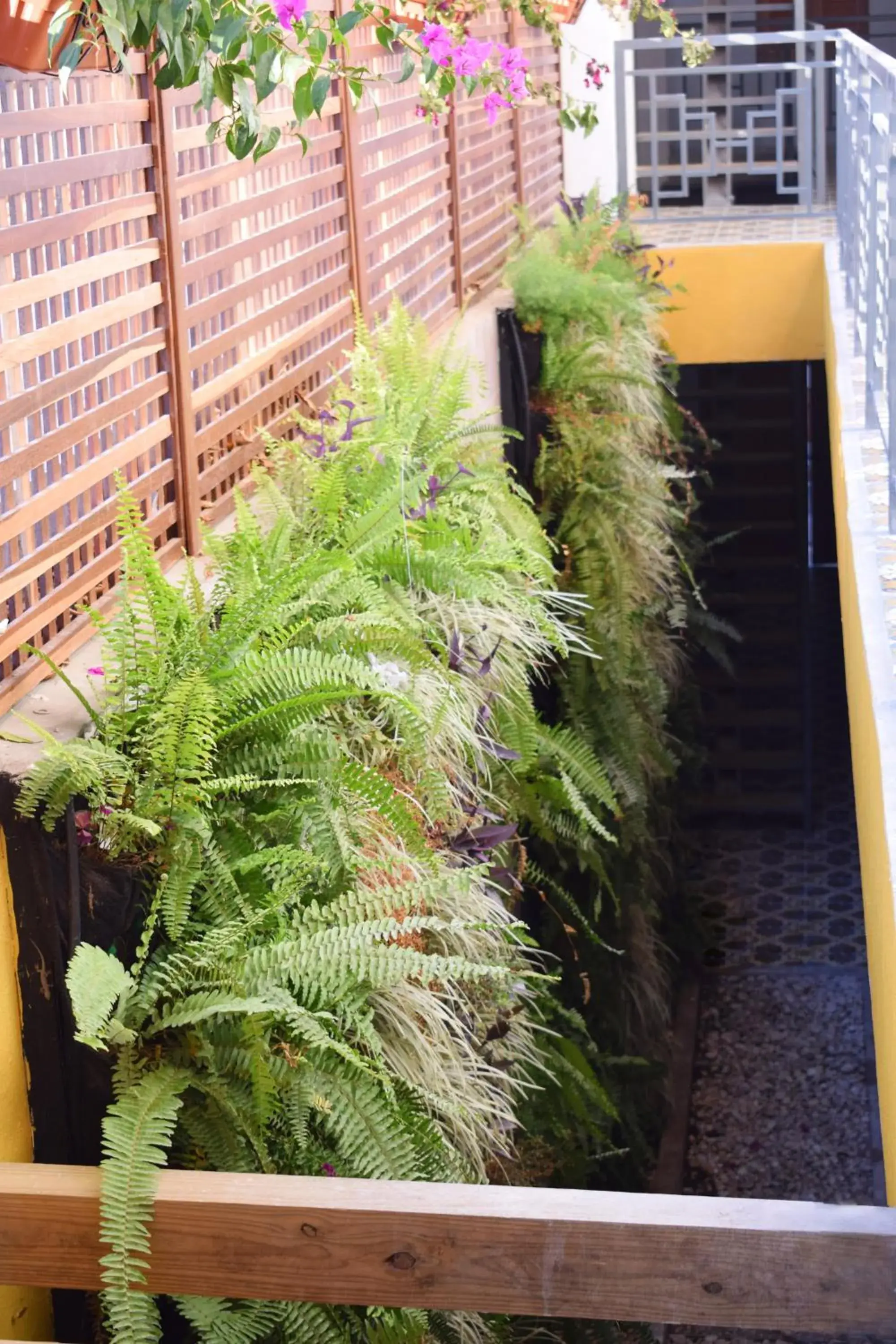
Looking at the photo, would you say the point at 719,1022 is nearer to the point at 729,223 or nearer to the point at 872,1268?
the point at 729,223

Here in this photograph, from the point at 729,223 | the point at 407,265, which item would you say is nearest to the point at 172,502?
the point at 407,265

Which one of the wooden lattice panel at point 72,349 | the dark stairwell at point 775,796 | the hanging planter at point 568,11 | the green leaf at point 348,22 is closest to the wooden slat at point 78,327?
the wooden lattice panel at point 72,349

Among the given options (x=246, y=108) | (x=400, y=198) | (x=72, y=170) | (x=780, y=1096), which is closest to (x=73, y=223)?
(x=72, y=170)

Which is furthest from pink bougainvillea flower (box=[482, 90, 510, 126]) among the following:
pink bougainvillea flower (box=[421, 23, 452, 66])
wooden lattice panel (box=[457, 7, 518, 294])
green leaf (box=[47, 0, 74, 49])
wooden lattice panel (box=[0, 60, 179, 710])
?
green leaf (box=[47, 0, 74, 49])

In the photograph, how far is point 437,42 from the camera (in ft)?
9.37

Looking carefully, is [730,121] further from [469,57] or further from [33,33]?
[33,33]

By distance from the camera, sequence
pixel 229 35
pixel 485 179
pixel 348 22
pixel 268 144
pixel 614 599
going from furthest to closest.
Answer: pixel 485 179, pixel 614 599, pixel 268 144, pixel 348 22, pixel 229 35

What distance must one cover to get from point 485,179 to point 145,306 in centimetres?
389

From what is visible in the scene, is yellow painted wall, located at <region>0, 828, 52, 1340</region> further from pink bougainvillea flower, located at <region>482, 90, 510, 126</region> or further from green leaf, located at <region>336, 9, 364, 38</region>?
pink bougainvillea flower, located at <region>482, 90, 510, 126</region>

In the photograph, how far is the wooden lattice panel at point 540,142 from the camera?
7.34 metres

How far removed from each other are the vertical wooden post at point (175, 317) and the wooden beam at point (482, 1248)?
1.51 metres

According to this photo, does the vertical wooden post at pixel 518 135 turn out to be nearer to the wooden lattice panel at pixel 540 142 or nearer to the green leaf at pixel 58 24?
the wooden lattice panel at pixel 540 142

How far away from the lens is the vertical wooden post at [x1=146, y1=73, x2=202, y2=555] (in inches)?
113

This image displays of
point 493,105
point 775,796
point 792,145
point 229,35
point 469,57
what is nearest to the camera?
point 229,35
